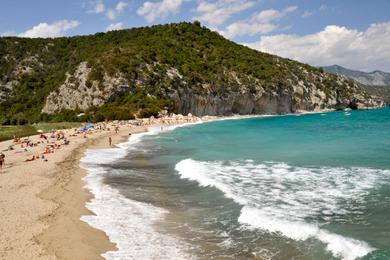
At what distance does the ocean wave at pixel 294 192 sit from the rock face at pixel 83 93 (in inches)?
2499

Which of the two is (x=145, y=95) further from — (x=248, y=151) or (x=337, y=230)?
(x=337, y=230)

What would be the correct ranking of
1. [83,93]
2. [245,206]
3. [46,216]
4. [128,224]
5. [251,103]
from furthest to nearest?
[251,103], [83,93], [245,206], [46,216], [128,224]

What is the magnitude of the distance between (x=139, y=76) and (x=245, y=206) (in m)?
78.3

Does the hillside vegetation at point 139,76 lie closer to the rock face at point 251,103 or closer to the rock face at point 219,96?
the rock face at point 219,96

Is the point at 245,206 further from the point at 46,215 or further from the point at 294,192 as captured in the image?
the point at 46,215

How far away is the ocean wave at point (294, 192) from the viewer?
1277cm

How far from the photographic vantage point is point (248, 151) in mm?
34469

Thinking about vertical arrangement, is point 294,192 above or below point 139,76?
below

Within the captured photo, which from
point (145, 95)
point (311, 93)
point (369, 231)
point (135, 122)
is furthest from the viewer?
point (311, 93)

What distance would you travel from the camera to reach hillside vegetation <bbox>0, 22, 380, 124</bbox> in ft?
287

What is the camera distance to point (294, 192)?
18.3 m

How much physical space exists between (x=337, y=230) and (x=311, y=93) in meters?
123

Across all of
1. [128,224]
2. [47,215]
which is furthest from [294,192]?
[47,215]

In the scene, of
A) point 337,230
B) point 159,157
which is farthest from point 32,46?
point 337,230
